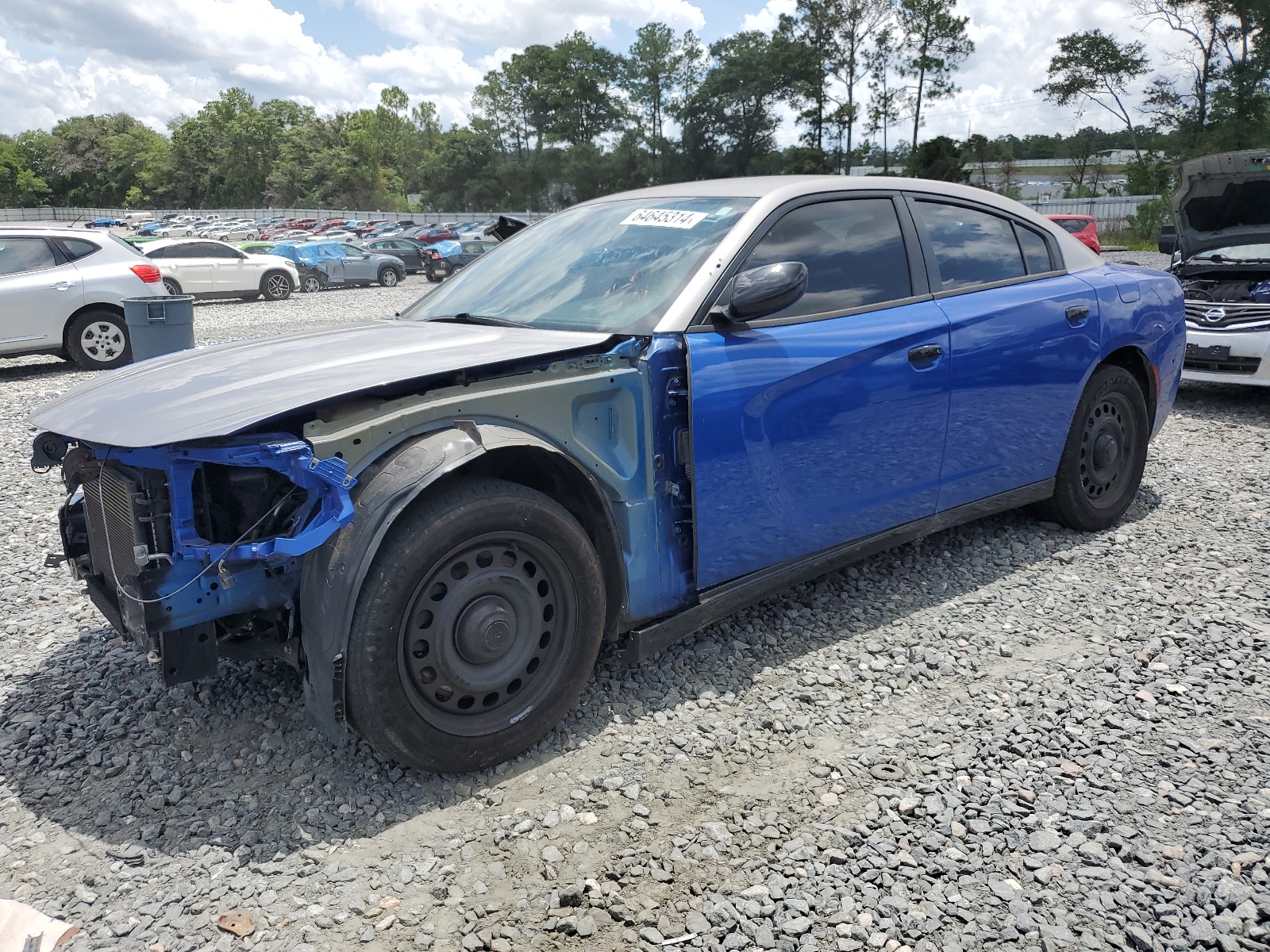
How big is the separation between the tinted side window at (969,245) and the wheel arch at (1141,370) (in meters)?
0.82

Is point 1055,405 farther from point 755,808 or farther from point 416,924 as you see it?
point 416,924

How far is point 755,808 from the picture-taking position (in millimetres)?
2602

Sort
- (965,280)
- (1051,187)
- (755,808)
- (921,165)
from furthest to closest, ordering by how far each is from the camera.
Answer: (1051,187) → (921,165) → (965,280) → (755,808)

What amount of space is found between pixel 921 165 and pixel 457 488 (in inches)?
1776

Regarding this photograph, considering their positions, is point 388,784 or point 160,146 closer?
point 388,784

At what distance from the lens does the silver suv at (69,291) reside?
10.2m

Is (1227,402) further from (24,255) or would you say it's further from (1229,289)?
(24,255)

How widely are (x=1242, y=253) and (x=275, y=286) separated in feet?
63.3

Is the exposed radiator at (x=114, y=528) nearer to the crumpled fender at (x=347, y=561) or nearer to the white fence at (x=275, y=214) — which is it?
the crumpled fender at (x=347, y=561)

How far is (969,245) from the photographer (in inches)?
160

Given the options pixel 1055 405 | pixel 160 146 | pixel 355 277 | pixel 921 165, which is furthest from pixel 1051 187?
pixel 160 146

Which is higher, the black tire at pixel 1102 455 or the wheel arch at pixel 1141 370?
the wheel arch at pixel 1141 370

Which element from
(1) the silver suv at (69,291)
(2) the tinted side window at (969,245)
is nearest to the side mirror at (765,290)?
(2) the tinted side window at (969,245)

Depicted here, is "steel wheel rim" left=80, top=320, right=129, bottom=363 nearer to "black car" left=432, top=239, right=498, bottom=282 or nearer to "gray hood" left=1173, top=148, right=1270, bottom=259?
"gray hood" left=1173, top=148, right=1270, bottom=259
